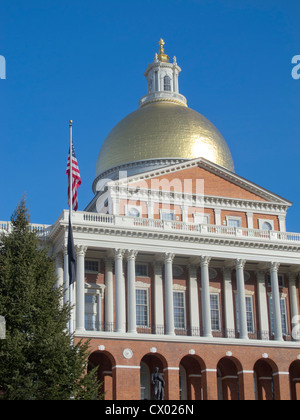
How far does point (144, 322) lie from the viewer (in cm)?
5541

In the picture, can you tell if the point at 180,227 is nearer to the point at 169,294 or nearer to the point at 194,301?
the point at 169,294

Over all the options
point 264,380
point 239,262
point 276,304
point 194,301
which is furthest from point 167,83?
point 264,380

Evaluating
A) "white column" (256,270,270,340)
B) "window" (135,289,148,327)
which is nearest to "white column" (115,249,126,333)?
"window" (135,289,148,327)

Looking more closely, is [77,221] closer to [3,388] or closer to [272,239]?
[272,239]

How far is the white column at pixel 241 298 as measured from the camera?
183 ft

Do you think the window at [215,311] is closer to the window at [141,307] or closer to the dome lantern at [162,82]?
the window at [141,307]

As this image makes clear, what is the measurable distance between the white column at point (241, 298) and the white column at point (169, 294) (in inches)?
204

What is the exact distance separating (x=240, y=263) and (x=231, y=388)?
29.3 feet

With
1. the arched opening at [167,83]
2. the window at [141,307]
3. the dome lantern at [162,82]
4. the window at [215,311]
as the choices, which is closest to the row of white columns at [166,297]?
the window at [215,311]

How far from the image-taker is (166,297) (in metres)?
54.3

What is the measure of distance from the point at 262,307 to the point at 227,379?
604 cm

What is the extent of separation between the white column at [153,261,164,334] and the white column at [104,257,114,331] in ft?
10.5
